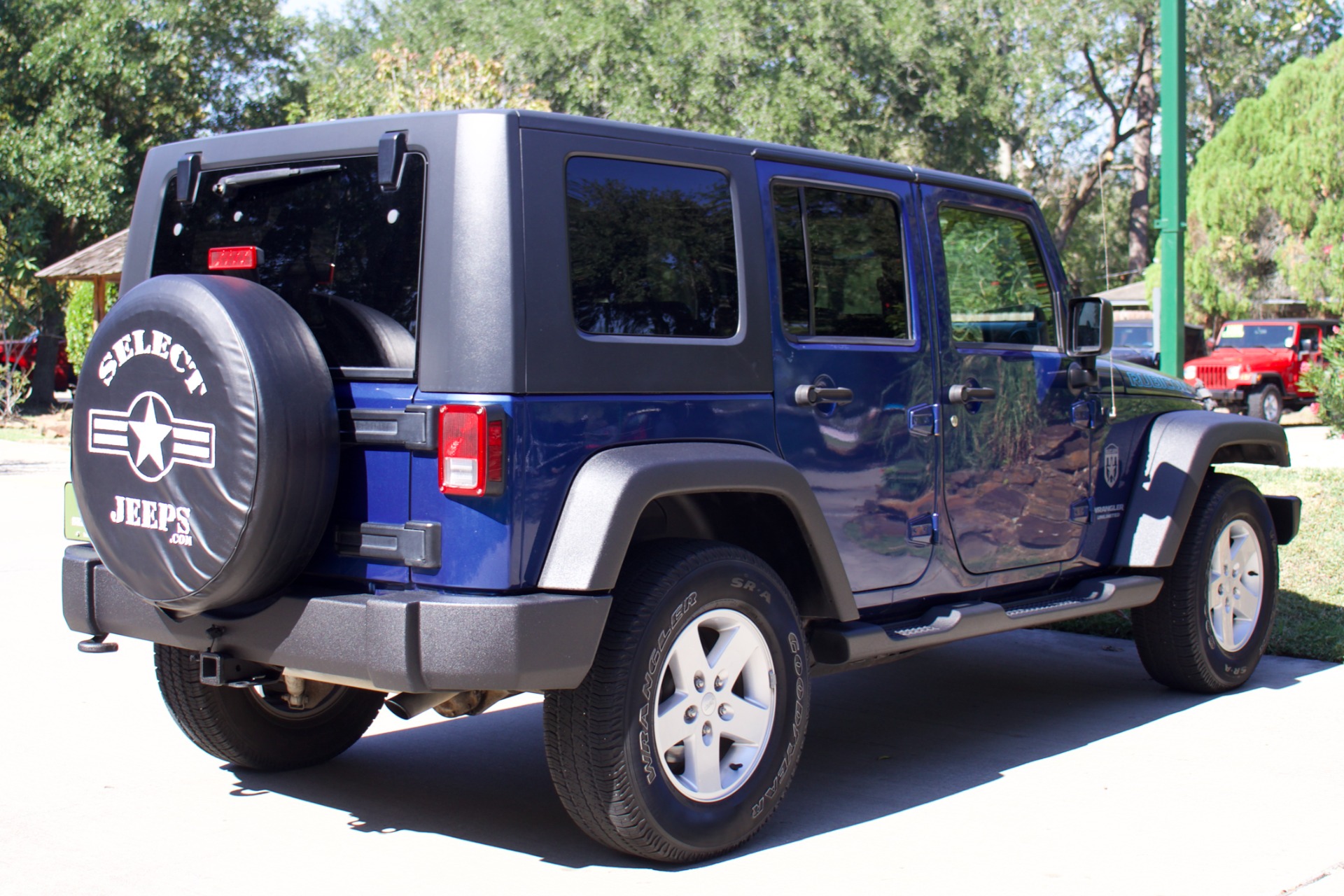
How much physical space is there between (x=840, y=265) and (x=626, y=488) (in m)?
1.41

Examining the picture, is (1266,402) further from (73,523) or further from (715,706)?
(73,523)

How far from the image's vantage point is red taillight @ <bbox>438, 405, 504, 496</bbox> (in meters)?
3.56

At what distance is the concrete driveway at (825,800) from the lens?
3914 millimetres

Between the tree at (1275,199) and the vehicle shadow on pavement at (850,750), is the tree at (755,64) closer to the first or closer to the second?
the tree at (1275,199)

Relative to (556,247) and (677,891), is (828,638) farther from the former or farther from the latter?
(556,247)

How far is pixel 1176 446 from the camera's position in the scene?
5.90 metres

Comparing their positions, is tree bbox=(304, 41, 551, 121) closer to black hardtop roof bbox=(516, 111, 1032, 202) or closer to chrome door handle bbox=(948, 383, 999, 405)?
black hardtop roof bbox=(516, 111, 1032, 202)

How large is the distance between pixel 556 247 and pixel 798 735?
1651 millimetres

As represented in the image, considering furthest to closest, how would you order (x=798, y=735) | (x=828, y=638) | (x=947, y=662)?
(x=947, y=662)
(x=828, y=638)
(x=798, y=735)

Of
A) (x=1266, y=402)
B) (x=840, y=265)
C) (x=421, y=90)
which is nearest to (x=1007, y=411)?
(x=840, y=265)

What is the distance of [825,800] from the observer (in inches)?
184

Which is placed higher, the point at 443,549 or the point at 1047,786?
the point at 443,549

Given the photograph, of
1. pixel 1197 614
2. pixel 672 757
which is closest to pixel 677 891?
pixel 672 757

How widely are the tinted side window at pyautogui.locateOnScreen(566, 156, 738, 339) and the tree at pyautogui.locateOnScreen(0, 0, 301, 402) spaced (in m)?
21.6
